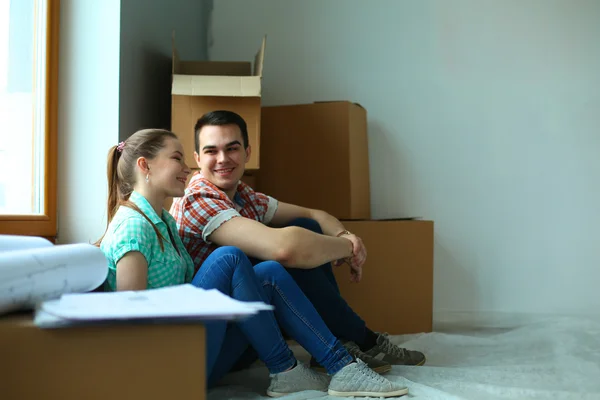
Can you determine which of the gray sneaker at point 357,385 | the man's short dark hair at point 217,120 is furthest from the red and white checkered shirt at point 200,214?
the gray sneaker at point 357,385

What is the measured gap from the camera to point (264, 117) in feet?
8.40

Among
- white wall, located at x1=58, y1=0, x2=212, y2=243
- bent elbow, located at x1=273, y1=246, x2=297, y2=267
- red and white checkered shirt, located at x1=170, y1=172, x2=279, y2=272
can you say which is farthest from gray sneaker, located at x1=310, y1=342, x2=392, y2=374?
white wall, located at x1=58, y1=0, x2=212, y2=243

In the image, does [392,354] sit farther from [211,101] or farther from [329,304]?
[211,101]

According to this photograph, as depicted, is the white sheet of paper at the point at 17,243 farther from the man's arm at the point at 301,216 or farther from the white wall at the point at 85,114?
the man's arm at the point at 301,216

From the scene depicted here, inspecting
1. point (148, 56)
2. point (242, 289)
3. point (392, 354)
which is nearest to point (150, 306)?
point (242, 289)

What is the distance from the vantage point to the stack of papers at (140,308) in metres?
0.73

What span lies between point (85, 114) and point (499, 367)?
1.40m

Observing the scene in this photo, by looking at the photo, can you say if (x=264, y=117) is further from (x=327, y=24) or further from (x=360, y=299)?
(x=360, y=299)

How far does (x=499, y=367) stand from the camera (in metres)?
1.87

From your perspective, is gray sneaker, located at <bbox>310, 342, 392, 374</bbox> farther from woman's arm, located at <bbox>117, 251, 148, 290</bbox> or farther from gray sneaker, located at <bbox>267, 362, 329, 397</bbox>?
woman's arm, located at <bbox>117, 251, 148, 290</bbox>

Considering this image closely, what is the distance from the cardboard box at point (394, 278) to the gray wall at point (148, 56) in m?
0.80

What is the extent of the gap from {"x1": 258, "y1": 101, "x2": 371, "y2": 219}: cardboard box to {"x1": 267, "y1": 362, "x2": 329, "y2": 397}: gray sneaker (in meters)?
1.01

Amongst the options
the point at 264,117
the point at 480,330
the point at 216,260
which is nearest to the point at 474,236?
the point at 480,330

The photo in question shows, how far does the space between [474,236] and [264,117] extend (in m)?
1.04
